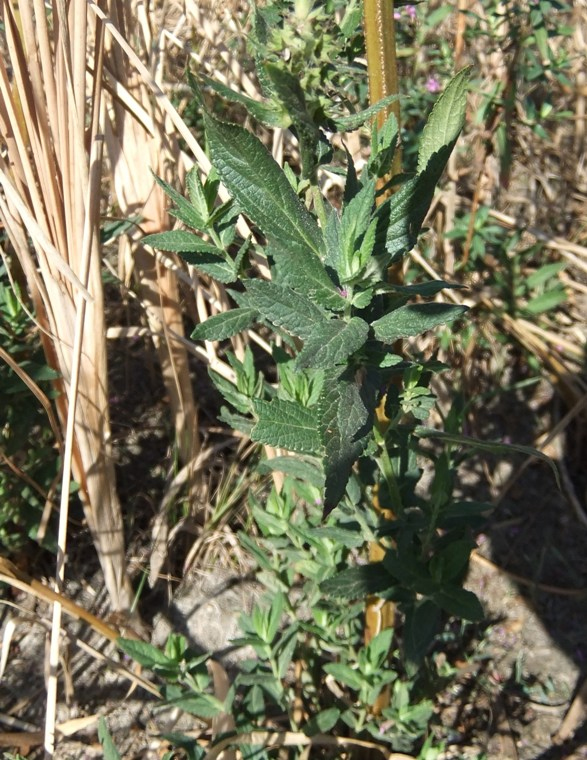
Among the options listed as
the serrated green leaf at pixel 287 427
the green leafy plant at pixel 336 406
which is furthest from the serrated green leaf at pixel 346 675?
the serrated green leaf at pixel 287 427

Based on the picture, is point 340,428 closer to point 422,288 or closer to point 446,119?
point 422,288

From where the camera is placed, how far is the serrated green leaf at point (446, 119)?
2.18ft

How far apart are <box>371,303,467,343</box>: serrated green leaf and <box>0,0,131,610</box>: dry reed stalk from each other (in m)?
0.39

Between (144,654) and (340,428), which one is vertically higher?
(340,428)

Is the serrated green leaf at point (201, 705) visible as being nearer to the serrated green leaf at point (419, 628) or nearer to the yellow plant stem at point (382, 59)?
the serrated green leaf at point (419, 628)

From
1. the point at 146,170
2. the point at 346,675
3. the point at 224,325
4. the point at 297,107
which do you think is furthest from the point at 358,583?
the point at 146,170

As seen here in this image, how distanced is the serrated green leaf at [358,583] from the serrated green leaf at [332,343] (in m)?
0.43

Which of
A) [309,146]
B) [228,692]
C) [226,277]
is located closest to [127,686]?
[228,692]

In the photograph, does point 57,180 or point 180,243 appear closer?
point 180,243

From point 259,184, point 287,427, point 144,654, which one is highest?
point 259,184

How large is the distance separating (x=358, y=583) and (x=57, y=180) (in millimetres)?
658

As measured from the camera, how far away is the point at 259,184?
2.04ft

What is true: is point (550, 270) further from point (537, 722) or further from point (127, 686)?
point (127, 686)

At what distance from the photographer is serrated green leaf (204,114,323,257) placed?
0.60 metres
